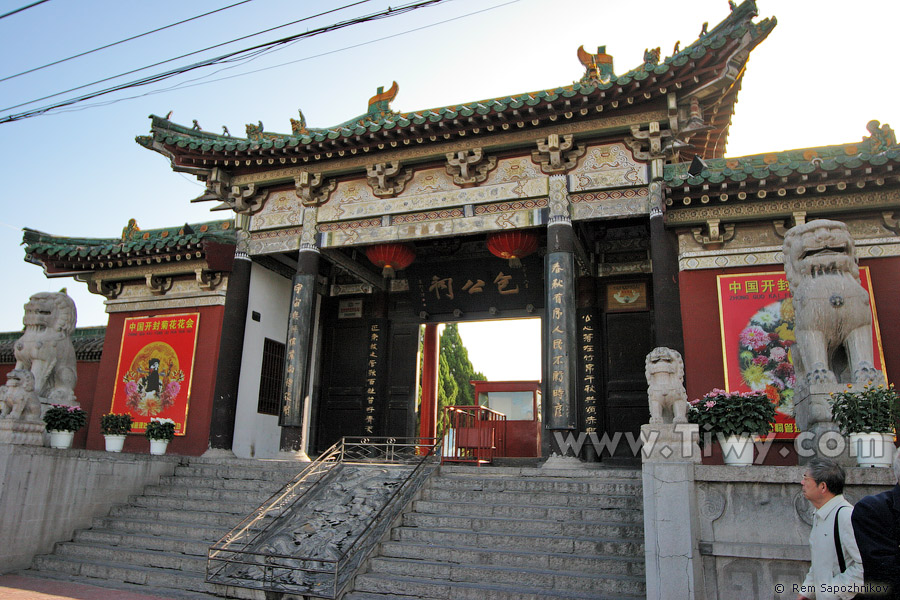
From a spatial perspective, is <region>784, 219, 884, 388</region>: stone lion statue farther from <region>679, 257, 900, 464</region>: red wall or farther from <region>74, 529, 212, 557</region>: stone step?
<region>74, 529, 212, 557</region>: stone step

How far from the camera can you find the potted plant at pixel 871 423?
4.60 m

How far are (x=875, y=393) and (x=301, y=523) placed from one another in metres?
5.25

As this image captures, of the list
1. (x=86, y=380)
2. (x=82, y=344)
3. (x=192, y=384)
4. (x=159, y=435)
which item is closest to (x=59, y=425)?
(x=159, y=435)

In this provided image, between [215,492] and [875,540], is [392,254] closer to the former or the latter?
[215,492]

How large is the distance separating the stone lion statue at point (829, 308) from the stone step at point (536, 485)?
2022 millimetres

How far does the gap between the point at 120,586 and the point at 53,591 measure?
22.2 inches

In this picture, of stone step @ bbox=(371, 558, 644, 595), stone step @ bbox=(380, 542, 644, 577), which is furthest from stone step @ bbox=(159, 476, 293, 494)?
stone step @ bbox=(371, 558, 644, 595)

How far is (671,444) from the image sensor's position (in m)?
4.72

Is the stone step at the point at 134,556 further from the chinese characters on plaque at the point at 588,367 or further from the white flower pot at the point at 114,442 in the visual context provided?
the chinese characters on plaque at the point at 588,367

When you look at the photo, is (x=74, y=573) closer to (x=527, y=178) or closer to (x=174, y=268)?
(x=174, y=268)

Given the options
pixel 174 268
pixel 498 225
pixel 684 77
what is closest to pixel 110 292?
pixel 174 268

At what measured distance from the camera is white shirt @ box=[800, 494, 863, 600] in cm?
259

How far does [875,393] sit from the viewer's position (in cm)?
468

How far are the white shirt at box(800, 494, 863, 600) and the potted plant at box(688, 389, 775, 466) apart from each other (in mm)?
2480
